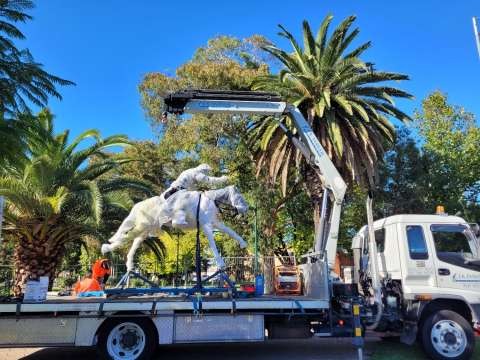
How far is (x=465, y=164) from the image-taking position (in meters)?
25.5

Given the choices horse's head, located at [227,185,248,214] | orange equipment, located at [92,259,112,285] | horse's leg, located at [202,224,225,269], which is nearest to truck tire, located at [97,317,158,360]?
horse's leg, located at [202,224,225,269]

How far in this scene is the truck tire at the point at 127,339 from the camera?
8.44 m

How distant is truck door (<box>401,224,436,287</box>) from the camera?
31.0 feet

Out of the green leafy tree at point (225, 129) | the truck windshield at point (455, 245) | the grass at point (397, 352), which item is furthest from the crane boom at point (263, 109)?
the green leafy tree at point (225, 129)

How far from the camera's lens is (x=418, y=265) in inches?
373

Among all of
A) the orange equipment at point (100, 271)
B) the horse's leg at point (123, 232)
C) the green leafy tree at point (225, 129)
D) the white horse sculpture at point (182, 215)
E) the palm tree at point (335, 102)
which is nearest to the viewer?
the white horse sculpture at point (182, 215)

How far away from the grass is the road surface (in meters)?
0.25

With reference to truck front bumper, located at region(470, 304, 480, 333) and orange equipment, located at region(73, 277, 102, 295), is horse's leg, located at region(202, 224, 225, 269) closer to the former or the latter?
orange equipment, located at region(73, 277, 102, 295)

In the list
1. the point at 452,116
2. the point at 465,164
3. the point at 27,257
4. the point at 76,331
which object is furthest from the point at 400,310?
the point at 452,116

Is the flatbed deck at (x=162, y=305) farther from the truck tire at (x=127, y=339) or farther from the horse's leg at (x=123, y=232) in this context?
the horse's leg at (x=123, y=232)

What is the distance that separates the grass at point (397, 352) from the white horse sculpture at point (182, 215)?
3.85m

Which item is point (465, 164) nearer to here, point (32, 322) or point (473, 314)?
point (473, 314)

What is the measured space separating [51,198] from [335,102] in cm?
1182

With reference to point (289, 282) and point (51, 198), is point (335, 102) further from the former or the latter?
point (51, 198)
